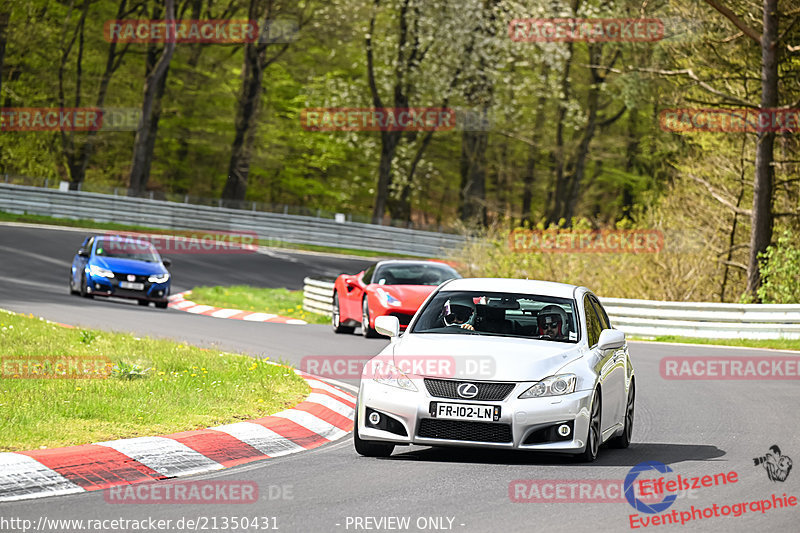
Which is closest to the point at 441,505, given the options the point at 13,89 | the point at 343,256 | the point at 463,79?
the point at 343,256

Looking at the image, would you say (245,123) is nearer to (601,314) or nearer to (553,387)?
(601,314)

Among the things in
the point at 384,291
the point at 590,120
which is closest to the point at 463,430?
the point at 384,291

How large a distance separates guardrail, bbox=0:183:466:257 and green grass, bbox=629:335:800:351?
2305cm

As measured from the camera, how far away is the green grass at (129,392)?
30.9 feet

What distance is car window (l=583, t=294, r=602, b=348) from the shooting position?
1054cm

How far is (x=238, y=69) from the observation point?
233ft

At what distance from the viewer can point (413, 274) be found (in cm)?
2238

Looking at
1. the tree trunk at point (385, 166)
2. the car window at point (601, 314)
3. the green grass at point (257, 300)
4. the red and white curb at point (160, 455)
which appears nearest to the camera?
the red and white curb at point (160, 455)

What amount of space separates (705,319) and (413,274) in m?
6.96

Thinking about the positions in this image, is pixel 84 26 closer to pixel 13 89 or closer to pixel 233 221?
pixel 13 89

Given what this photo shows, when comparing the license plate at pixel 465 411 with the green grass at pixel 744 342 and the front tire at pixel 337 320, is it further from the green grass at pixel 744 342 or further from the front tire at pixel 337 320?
the green grass at pixel 744 342

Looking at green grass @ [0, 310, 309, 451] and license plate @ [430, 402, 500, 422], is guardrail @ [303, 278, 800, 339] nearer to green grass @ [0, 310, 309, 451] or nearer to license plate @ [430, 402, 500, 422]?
green grass @ [0, 310, 309, 451]

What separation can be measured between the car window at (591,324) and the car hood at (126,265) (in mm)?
17982

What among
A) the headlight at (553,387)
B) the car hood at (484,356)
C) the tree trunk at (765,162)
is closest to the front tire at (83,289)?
the tree trunk at (765,162)
